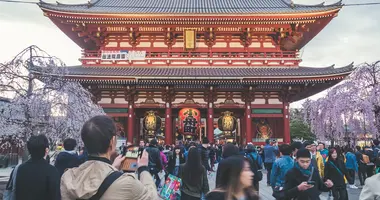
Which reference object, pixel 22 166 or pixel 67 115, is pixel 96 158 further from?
pixel 67 115

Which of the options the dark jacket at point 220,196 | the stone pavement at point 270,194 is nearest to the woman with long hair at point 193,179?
the dark jacket at point 220,196

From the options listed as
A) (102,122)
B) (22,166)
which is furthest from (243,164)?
(22,166)

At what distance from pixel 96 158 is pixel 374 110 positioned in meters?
16.9

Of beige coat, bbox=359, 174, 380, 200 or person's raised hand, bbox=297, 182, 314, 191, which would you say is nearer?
beige coat, bbox=359, 174, 380, 200

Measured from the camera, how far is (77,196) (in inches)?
80.7

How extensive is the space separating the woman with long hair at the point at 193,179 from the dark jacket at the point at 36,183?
2.47m

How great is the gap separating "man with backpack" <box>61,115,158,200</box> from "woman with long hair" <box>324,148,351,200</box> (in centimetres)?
658

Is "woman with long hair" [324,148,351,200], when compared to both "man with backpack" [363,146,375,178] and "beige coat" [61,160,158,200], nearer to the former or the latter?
"man with backpack" [363,146,375,178]

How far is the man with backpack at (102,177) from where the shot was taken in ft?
6.64

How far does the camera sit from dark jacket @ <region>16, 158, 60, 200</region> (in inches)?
148

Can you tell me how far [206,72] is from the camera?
19578 mm

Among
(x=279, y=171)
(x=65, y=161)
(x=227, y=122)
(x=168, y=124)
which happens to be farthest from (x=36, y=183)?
(x=227, y=122)

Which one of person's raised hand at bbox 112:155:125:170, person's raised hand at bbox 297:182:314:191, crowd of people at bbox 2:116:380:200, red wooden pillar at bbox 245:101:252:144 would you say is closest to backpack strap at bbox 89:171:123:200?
crowd of people at bbox 2:116:380:200

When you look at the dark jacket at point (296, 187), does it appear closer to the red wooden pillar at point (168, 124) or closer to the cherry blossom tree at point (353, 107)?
the cherry blossom tree at point (353, 107)
